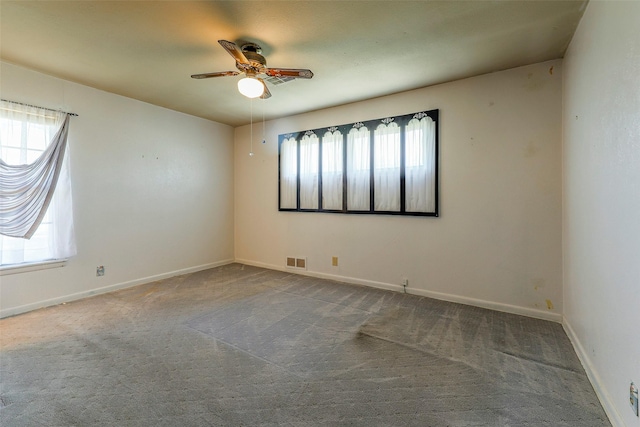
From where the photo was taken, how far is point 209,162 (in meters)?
4.95

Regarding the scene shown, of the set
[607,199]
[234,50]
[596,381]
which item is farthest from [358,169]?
[596,381]

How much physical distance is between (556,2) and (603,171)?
1243 millimetres

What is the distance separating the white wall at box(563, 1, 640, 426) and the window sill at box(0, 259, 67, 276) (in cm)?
492

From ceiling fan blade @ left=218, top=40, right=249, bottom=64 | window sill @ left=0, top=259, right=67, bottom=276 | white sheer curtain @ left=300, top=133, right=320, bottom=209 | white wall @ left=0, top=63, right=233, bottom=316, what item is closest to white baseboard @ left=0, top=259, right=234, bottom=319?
white wall @ left=0, top=63, right=233, bottom=316

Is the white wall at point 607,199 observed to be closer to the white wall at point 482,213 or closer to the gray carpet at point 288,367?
the gray carpet at point 288,367

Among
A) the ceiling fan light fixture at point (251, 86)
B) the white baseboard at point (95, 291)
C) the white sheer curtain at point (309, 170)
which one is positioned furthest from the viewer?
the white sheer curtain at point (309, 170)

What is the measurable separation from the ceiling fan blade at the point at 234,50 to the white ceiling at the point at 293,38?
0.18 metres

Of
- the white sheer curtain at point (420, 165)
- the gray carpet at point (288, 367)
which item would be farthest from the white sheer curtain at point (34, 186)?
the white sheer curtain at point (420, 165)

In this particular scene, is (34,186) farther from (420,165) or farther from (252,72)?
(420,165)

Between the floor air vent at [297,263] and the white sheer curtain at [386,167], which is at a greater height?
the white sheer curtain at [386,167]

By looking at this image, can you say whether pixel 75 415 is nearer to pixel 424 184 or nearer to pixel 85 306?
pixel 85 306

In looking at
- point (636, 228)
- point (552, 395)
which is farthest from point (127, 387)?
point (636, 228)

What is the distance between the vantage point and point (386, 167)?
12.3 ft

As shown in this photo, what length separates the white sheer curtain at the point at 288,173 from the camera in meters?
4.60
